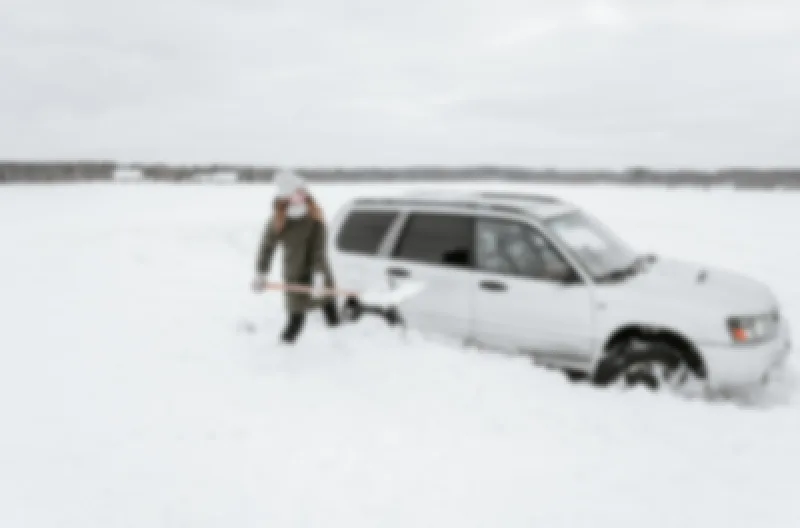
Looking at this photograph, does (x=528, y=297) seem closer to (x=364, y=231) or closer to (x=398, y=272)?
(x=398, y=272)

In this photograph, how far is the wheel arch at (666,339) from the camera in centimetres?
540

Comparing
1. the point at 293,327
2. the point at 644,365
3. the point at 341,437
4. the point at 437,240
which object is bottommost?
the point at 341,437

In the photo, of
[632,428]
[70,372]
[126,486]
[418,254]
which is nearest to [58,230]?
[70,372]

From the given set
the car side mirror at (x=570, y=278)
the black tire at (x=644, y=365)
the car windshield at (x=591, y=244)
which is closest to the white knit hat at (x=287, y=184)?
the car windshield at (x=591, y=244)

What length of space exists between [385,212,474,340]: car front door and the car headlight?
7.19 feet

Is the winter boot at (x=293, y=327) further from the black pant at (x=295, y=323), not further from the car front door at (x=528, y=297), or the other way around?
the car front door at (x=528, y=297)

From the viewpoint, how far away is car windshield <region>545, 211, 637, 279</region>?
5.93m

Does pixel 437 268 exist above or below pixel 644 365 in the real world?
above

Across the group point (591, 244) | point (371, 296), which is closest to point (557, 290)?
point (591, 244)

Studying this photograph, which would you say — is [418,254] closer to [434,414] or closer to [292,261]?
[292,261]

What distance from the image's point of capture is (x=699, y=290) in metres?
5.63

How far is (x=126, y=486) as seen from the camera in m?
4.14

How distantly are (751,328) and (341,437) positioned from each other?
333cm

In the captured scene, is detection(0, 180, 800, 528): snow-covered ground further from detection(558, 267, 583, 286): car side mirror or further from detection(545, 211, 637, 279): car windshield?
detection(545, 211, 637, 279): car windshield
